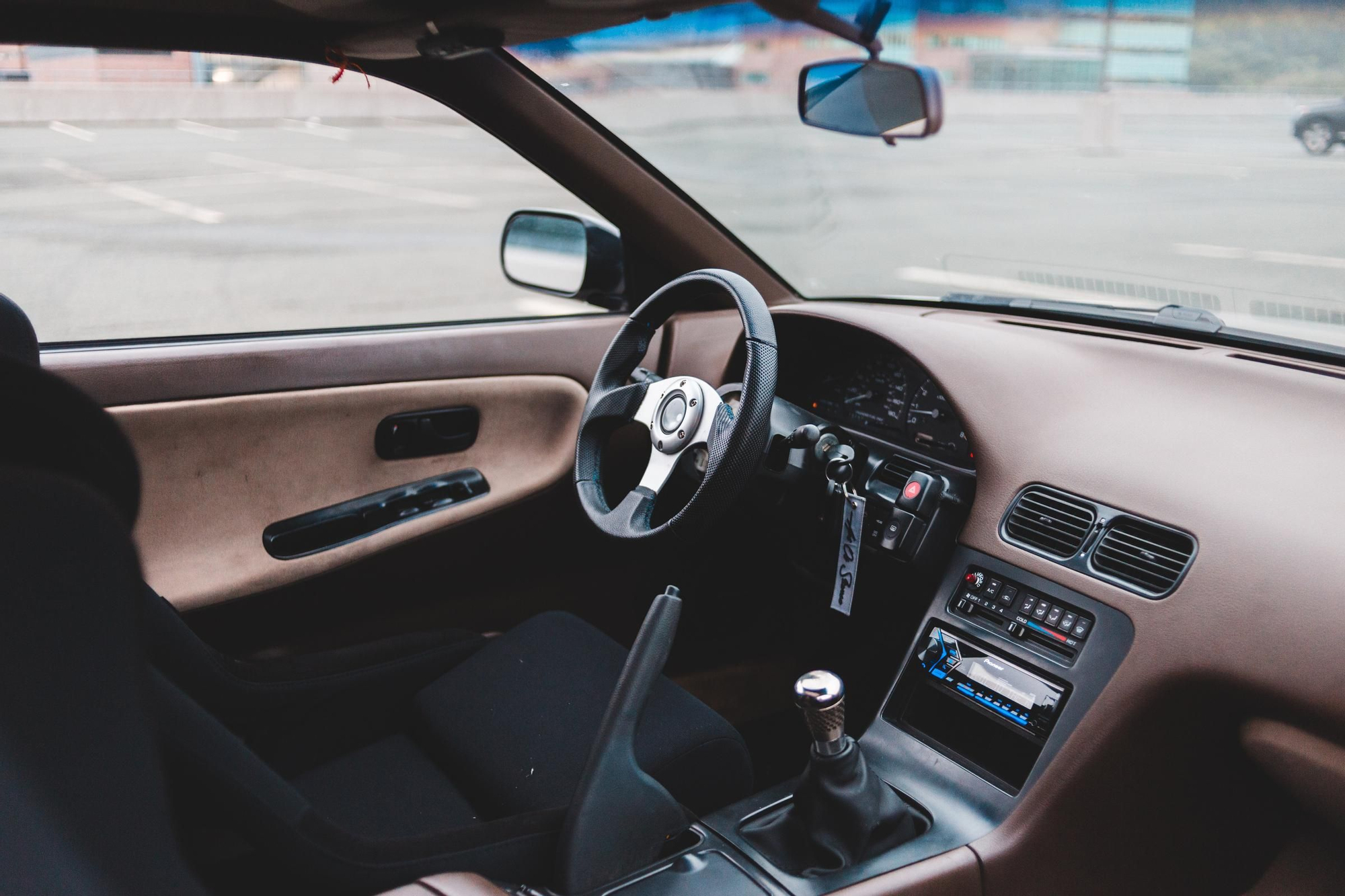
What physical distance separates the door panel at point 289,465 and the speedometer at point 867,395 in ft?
1.98

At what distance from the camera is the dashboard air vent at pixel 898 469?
6.53 feet

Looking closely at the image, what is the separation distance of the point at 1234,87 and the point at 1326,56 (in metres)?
2.48

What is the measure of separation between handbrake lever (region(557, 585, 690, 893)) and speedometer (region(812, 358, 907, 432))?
79 centimetres

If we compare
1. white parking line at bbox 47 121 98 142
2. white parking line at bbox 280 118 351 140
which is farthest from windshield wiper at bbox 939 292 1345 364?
white parking line at bbox 280 118 351 140

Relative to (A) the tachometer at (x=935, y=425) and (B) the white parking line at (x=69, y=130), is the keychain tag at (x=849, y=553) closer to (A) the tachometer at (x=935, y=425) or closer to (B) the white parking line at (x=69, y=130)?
(A) the tachometer at (x=935, y=425)

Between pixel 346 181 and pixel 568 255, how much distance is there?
33.8ft

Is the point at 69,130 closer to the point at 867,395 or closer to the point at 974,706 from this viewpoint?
the point at 867,395

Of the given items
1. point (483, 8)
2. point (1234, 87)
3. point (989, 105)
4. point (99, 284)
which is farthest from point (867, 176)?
point (483, 8)

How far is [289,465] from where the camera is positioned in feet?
7.23

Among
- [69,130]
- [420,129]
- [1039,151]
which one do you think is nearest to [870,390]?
[69,130]

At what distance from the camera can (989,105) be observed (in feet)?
40.4

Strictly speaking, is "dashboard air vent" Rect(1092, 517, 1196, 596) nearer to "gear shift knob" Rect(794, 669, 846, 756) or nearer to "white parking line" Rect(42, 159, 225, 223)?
"gear shift knob" Rect(794, 669, 846, 756)

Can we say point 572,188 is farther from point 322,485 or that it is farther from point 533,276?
point 322,485

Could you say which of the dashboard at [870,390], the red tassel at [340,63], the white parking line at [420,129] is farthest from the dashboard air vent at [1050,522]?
the white parking line at [420,129]
